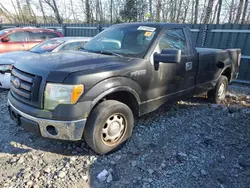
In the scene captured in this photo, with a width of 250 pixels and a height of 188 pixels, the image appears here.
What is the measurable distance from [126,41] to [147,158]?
77.6 inches

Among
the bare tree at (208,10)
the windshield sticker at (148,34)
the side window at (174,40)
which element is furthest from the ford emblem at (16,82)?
the bare tree at (208,10)

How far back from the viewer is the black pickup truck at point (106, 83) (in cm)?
255

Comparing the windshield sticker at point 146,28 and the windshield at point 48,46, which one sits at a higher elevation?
the windshield sticker at point 146,28

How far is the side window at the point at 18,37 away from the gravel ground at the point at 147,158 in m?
5.79

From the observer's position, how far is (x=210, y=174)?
2.70 metres

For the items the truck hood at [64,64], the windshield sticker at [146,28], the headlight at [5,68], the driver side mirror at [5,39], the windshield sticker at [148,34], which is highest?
the windshield sticker at [146,28]

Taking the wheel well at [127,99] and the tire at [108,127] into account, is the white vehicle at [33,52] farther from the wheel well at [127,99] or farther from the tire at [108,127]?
the tire at [108,127]

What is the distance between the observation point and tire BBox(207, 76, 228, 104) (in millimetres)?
5148

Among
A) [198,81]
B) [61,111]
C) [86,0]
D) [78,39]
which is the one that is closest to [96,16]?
[86,0]

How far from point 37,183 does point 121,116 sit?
136 centimetres

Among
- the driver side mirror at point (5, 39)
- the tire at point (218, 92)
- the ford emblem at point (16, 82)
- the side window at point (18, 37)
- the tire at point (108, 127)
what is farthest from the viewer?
the side window at point (18, 37)

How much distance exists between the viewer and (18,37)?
896cm

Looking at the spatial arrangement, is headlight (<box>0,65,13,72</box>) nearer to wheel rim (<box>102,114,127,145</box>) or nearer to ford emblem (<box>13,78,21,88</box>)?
ford emblem (<box>13,78,21,88</box>)

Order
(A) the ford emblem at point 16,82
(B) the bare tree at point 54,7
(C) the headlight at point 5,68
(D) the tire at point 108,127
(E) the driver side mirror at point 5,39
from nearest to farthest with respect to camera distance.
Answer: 1. (D) the tire at point 108,127
2. (A) the ford emblem at point 16,82
3. (C) the headlight at point 5,68
4. (E) the driver side mirror at point 5,39
5. (B) the bare tree at point 54,7
